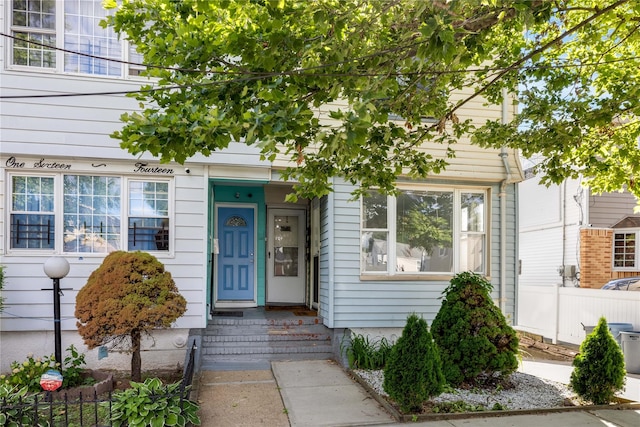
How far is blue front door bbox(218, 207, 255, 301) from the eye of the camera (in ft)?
30.1

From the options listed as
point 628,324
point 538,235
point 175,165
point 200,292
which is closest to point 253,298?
point 200,292

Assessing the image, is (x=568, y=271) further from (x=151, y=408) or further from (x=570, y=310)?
(x=151, y=408)

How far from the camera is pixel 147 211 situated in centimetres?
711

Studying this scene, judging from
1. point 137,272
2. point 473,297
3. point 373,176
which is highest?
point 373,176

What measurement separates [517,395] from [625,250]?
976cm

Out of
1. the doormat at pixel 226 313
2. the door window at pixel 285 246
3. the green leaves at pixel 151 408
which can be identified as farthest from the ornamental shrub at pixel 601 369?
the door window at pixel 285 246

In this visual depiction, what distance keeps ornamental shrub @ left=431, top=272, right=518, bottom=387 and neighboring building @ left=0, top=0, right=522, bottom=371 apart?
63.9 inches

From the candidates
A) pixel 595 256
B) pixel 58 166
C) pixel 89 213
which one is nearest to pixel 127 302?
pixel 89 213

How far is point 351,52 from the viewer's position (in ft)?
13.9

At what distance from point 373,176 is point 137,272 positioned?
3289mm

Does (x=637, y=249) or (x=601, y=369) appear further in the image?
(x=637, y=249)

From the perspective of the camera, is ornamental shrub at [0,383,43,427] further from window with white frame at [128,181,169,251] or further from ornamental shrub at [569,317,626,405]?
ornamental shrub at [569,317,626,405]

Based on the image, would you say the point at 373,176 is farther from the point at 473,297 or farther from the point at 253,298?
the point at 253,298

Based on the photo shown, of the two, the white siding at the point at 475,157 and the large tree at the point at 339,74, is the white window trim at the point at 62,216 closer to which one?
the large tree at the point at 339,74
